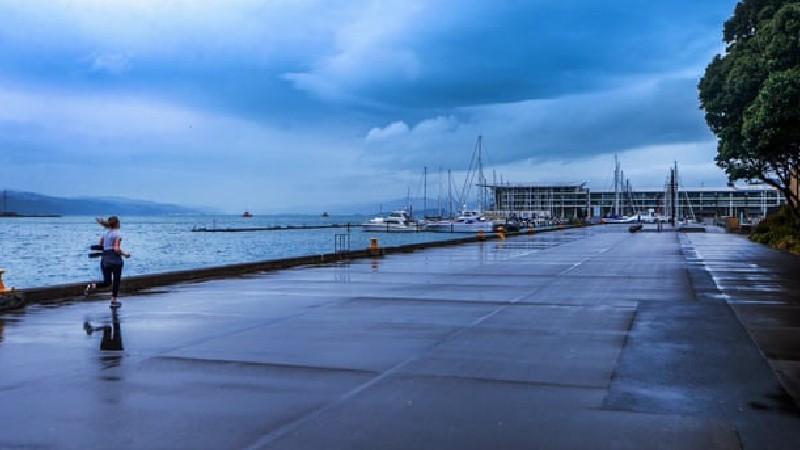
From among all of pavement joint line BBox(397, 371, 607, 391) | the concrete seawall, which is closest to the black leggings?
the concrete seawall

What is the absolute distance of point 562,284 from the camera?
18391 millimetres

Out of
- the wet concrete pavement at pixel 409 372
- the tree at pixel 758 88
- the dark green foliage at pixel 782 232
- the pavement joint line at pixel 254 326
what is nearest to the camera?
the wet concrete pavement at pixel 409 372

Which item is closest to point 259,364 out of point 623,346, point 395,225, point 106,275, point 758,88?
point 623,346

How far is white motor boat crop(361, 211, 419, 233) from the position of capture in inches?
5111

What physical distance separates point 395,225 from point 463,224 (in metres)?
12.7

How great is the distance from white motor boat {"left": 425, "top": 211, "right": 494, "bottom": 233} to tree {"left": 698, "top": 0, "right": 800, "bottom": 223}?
81481 mm

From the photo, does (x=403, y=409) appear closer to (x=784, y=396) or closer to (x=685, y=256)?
(x=784, y=396)

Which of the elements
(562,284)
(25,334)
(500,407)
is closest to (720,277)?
(562,284)

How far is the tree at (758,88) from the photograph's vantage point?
18.8 meters

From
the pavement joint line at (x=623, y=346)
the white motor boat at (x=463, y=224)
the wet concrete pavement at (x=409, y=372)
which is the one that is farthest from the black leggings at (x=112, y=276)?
the white motor boat at (x=463, y=224)

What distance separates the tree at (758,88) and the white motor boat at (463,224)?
81.5 metres

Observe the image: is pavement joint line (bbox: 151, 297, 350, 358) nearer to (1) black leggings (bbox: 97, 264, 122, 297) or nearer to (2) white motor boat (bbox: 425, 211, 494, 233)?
(1) black leggings (bbox: 97, 264, 122, 297)

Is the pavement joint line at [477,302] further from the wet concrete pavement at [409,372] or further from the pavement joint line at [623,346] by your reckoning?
the pavement joint line at [623,346]

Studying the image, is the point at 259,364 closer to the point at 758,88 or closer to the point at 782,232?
the point at 758,88
